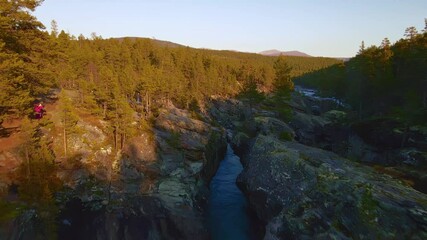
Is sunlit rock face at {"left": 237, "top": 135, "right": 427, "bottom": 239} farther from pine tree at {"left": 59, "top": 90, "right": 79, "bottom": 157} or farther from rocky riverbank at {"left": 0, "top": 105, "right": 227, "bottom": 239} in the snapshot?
pine tree at {"left": 59, "top": 90, "right": 79, "bottom": 157}

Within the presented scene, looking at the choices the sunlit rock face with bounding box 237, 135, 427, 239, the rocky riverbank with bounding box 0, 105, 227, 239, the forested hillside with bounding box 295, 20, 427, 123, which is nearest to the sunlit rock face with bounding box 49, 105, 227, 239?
the rocky riverbank with bounding box 0, 105, 227, 239

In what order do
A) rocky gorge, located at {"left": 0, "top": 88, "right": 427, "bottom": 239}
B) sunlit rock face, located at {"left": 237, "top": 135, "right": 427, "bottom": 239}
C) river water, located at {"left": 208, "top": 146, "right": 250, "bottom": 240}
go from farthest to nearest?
1. river water, located at {"left": 208, "top": 146, "right": 250, "bottom": 240}
2. rocky gorge, located at {"left": 0, "top": 88, "right": 427, "bottom": 239}
3. sunlit rock face, located at {"left": 237, "top": 135, "right": 427, "bottom": 239}

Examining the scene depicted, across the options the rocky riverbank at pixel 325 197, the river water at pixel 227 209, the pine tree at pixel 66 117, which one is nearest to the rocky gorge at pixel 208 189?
the rocky riverbank at pixel 325 197

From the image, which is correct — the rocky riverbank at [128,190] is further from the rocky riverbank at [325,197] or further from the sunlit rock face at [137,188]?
the rocky riverbank at [325,197]

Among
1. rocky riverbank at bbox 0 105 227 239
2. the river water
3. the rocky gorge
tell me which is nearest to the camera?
the rocky gorge

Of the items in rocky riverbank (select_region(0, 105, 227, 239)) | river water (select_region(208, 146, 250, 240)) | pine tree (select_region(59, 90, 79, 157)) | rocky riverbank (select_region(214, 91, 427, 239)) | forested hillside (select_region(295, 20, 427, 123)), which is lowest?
river water (select_region(208, 146, 250, 240))

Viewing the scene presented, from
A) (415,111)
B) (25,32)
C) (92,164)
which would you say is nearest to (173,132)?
(92,164)
